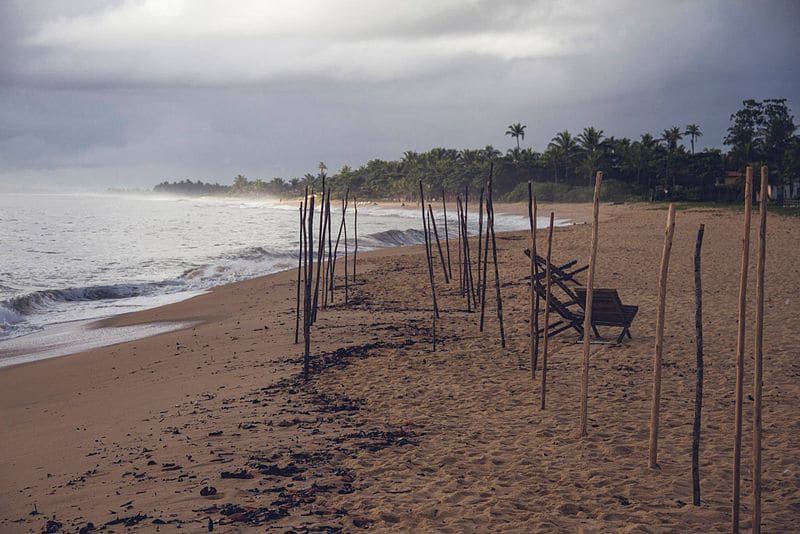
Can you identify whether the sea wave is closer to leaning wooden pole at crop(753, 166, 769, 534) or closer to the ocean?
the ocean

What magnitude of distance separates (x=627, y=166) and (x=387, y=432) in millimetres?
60148

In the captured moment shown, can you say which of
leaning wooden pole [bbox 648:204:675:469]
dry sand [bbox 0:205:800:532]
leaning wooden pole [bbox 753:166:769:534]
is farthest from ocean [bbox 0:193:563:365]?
leaning wooden pole [bbox 753:166:769:534]

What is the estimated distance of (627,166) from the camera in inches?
2405


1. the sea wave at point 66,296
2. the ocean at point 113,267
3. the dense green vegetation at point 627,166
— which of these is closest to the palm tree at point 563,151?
the dense green vegetation at point 627,166

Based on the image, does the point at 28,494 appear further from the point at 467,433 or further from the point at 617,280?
the point at 617,280

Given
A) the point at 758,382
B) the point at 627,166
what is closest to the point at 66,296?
the point at 758,382

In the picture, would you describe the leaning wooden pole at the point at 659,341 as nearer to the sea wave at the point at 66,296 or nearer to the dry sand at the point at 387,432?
the dry sand at the point at 387,432

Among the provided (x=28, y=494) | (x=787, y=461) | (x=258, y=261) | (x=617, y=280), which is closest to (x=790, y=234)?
(x=617, y=280)

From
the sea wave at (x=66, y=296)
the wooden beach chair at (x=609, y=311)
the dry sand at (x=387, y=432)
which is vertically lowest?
the sea wave at (x=66, y=296)

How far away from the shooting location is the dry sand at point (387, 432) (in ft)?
13.4

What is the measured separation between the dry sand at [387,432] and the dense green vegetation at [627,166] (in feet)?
116

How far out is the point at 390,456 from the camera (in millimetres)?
4938

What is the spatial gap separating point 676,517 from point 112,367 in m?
7.42

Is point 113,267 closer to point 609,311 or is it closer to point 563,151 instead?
point 609,311
